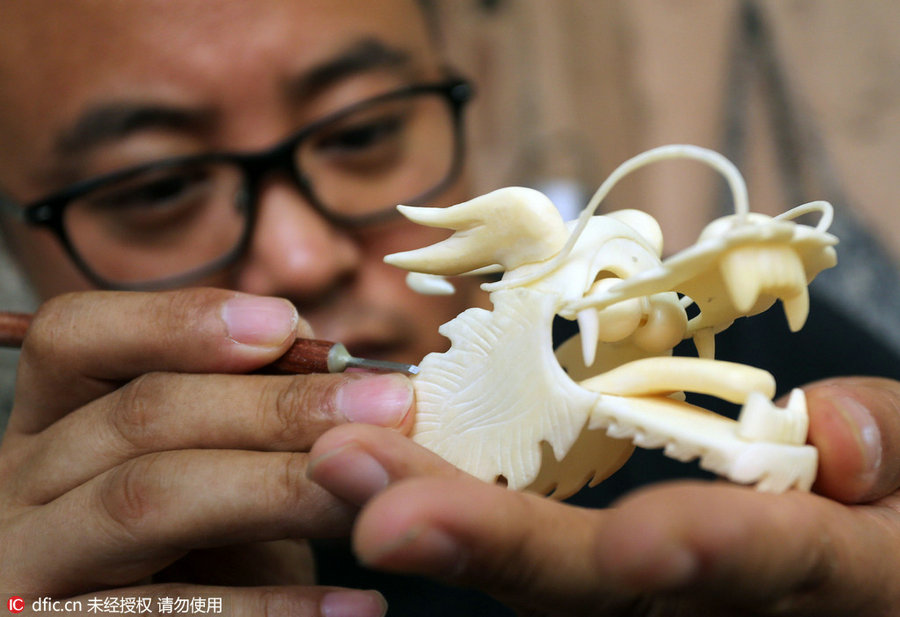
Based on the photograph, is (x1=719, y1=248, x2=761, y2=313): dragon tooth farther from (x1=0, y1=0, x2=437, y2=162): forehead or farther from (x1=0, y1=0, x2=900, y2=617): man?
(x1=0, y1=0, x2=437, y2=162): forehead

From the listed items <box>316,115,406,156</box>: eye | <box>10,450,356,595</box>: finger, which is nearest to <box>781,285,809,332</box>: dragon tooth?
<box>10,450,356,595</box>: finger

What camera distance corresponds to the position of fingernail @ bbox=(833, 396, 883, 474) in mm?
660

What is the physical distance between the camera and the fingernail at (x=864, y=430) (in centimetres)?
66

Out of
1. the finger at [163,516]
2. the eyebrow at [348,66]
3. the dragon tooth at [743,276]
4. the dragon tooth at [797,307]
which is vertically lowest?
the finger at [163,516]

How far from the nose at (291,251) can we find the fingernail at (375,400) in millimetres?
540

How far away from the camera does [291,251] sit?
4.10 feet

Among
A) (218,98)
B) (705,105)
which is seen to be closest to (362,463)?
(218,98)

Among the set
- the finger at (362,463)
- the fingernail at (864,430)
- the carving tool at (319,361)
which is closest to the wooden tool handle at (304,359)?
the carving tool at (319,361)

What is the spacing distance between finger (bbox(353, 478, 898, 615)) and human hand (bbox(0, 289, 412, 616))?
0.24 meters

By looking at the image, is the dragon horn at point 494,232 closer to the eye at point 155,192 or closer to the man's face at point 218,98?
the man's face at point 218,98

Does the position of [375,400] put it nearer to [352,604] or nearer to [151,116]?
[352,604]

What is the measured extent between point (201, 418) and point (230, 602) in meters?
0.21

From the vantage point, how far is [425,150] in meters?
1.53

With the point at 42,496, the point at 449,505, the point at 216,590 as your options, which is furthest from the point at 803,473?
the point at 42,496
